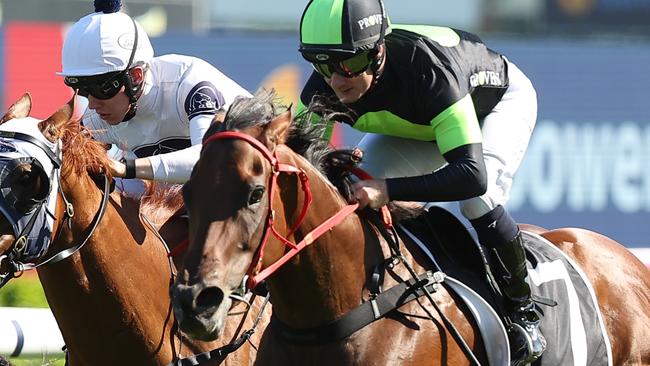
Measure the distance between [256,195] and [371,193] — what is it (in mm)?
594

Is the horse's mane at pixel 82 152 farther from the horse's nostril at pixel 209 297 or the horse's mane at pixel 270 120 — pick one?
the horse's nostril at pixel 209 297

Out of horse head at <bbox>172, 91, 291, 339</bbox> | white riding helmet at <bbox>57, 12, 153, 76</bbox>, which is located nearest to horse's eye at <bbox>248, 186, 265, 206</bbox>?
horse head at <bbox>172, 91, 291, 339</bbox>

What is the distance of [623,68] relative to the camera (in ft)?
50.0

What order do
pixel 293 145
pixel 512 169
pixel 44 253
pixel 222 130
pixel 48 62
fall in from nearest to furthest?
1. pixel 222 130
2. pixel 293 145
3. pixel 44 253
4. pixel 512 169
5. pixel 48 62

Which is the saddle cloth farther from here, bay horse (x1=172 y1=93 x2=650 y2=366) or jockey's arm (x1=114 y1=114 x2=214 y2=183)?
jockey's arm (x1=114 y1=114 x2=214 y2=183)

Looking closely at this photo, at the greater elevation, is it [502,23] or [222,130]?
[222,130]

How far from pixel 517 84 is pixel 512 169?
0.41 metres

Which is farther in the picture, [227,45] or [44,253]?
[227,45]

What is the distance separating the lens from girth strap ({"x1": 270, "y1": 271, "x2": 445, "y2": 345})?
3.90 metres

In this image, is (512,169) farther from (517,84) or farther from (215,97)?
(215,97)

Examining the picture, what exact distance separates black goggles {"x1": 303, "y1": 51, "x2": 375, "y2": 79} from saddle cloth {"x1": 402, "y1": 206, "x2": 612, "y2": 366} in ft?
2.05

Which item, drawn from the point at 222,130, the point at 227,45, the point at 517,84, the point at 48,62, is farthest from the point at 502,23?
the point at 222,130

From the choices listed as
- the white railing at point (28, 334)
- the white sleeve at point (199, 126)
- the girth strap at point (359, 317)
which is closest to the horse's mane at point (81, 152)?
the white sleeve at point (199, 126)

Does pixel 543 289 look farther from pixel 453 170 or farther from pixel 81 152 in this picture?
pixel 81 152
